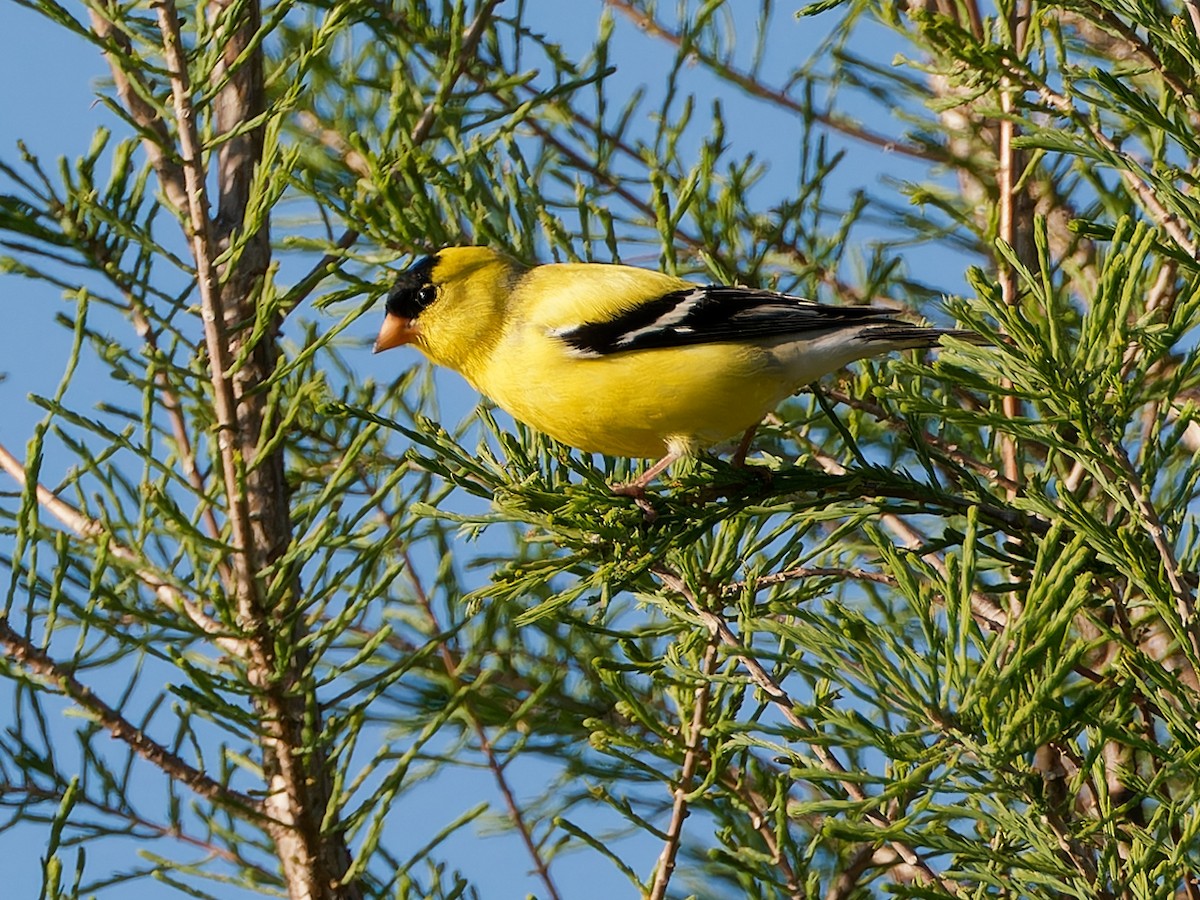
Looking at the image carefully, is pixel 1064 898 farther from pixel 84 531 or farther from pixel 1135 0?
pixel 84 531

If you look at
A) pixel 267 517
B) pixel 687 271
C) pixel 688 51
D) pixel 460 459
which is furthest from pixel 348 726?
pixel 688 51

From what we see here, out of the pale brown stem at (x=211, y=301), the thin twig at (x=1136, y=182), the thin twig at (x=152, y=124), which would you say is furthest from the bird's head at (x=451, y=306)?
the thin twig at (x=1136, y=182)

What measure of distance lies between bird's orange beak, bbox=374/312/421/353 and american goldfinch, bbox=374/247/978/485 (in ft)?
0.60

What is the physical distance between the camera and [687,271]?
3824 millimetres

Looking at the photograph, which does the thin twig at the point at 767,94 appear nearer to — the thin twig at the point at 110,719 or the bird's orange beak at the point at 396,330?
the bird's orange beak at the point at 396,330

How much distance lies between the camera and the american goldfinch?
3256 millimetres

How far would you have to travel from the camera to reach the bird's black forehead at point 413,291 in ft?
12.2

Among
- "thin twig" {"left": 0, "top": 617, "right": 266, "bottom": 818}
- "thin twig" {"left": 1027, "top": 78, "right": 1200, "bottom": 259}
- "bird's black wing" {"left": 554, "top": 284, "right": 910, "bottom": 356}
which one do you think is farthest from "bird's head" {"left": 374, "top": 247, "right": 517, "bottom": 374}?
"thin twig" {"left": 1027, "top": 78, "right": 1200, "bottom": 259}

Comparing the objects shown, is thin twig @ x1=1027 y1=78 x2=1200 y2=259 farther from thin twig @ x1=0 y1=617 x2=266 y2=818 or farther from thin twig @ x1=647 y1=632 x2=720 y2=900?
thin twig @ x1=0 y1=617 x2=266 y2=818

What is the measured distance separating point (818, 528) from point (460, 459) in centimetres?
151

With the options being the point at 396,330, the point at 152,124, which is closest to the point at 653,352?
the point at 396,330

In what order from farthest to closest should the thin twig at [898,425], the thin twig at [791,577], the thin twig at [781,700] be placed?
the thin twig at [898,425], the thin twig at [791,577], the thin twig at [781,700]

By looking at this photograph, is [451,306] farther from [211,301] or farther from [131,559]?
[131,559]

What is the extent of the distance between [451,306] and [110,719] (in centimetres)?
167
